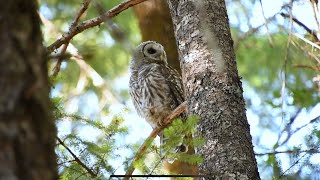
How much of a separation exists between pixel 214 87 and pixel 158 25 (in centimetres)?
274

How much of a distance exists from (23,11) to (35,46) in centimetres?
7

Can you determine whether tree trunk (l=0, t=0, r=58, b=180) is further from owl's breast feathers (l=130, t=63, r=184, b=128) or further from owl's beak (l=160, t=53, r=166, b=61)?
owl's beak (l=160, t=53, r=166, b=61)

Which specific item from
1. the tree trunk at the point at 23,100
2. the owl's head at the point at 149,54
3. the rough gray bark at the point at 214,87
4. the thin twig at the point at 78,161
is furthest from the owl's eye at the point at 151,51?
the tree trunk at the point at 23,100

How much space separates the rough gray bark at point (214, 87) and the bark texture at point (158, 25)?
7.51 feet

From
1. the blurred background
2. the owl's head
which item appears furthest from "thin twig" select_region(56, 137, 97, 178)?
the owl's head

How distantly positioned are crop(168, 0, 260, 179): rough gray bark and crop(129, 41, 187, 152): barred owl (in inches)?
85.9

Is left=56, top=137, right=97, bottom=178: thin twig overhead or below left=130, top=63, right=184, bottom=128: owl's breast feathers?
below

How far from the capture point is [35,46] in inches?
44.9

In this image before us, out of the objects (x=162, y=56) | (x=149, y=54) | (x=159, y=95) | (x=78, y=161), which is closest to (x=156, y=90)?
(x=159, y=95)

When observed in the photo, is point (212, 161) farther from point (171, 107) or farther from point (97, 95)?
point (97, 95)

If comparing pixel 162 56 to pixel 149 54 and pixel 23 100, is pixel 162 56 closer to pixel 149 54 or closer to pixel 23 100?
pixel 149 54

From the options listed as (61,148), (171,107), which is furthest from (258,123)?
(61,148)

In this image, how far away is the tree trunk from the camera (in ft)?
3.51

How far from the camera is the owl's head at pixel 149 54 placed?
546cm
